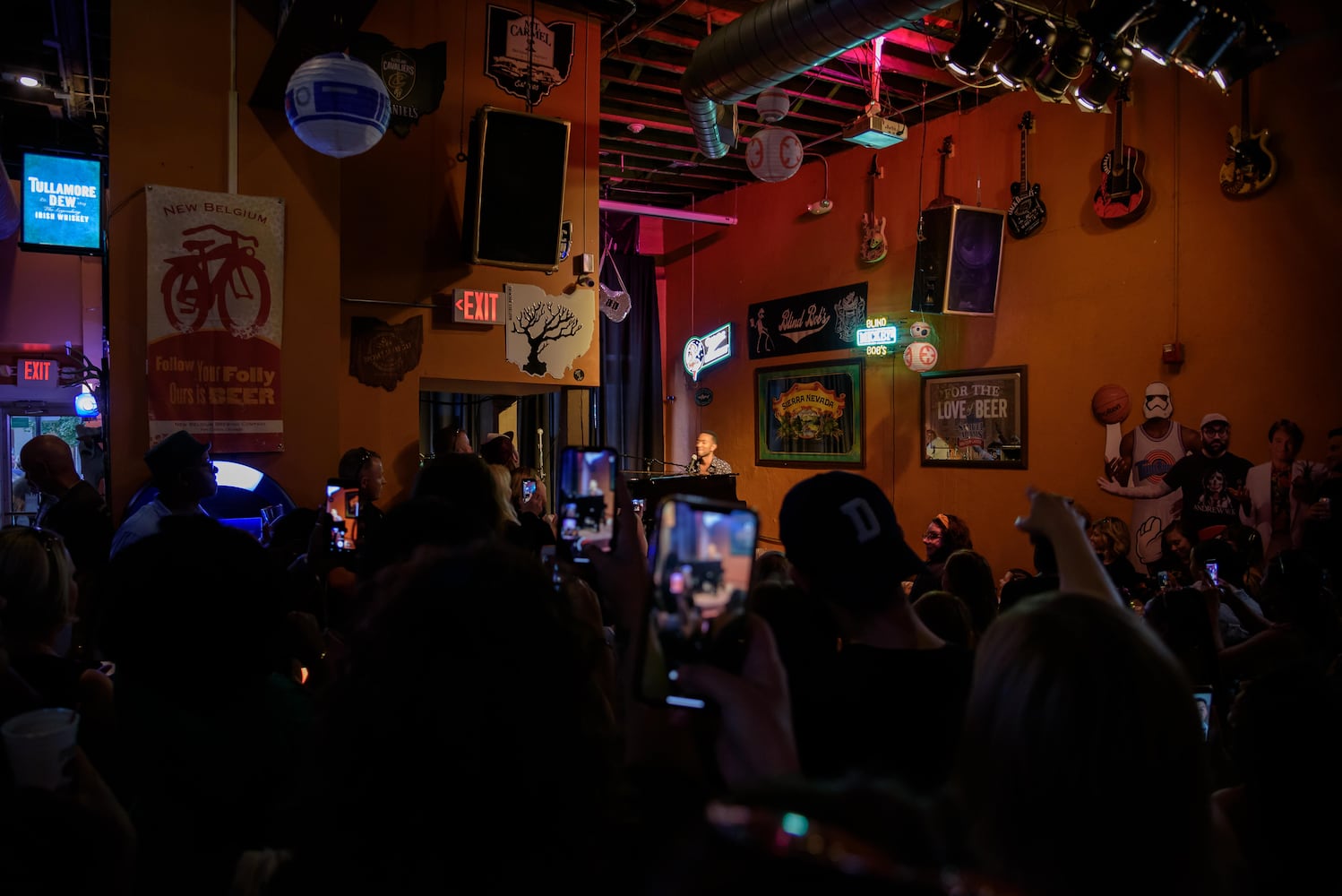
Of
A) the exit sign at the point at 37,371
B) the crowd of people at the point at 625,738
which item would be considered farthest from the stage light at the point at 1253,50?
the exit sign at the point at 37,371

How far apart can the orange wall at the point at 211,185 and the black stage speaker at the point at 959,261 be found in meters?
4.99

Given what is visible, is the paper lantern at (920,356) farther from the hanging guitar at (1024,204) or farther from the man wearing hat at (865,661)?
the man wearing hat at (865,661)

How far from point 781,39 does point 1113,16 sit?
1.74m

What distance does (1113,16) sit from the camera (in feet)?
13.6

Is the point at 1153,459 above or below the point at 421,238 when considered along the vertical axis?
below

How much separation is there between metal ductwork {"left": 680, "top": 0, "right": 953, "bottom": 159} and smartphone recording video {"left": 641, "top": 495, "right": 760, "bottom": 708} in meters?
3.93

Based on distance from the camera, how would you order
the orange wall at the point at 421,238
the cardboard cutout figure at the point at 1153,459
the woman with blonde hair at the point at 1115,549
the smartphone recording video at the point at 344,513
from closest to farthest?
the smartphone recording video at the point at 344,513 → the woman with blonde hair at the point at 1115,549 → the orange wall at the point at 421,238 → the cardboard cutout figure at the point at 1153,459

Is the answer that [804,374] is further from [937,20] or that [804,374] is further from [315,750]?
[315,750]

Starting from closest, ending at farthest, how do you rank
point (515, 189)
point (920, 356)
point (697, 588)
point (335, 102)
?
point (697, 588) < point (335, 102) < point (515, 189) < point (920, 356)

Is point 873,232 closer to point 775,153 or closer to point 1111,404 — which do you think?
point 775,153

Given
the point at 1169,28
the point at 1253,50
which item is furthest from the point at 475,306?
the point at 1253,50

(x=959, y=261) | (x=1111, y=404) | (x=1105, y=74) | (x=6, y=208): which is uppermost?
(x=1105, y=74)

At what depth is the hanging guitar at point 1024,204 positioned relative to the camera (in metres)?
7.41

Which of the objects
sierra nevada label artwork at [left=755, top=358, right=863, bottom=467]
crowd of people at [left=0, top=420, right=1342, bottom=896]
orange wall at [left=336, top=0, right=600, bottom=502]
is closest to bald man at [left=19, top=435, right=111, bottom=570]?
orange wall at [left=336, top=0, right=600, bottom=502]
